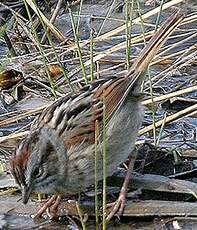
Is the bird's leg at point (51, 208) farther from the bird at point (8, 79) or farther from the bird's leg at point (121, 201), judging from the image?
the bird at point (8, 79)

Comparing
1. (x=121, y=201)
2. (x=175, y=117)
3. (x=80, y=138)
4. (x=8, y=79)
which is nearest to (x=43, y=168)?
(x=80, y=138)

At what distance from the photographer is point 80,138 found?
167 inches

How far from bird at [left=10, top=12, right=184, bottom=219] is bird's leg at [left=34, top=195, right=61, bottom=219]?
12cm

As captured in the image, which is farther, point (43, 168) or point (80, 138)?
point (80, 138)

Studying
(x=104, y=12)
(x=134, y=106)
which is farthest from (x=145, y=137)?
(x=104, y=12)

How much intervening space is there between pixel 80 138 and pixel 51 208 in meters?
0.38

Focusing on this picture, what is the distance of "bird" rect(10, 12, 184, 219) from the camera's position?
159 inches

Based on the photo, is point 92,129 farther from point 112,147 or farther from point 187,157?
point 187,157

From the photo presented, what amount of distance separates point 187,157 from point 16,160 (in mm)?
1212

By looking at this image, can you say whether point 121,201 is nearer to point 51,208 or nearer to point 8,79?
point 51,208

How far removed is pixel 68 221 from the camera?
14.1 feet

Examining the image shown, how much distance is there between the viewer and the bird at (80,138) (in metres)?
4.04

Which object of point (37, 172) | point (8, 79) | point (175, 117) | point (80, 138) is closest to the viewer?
point (37, 172)

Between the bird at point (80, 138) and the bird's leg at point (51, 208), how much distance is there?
0.12 metres
